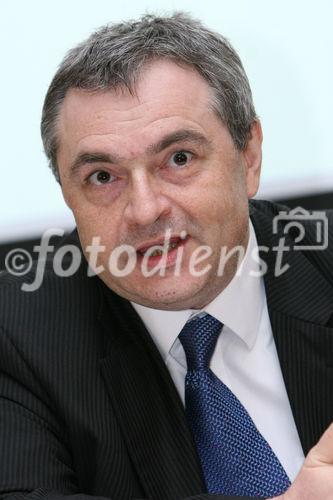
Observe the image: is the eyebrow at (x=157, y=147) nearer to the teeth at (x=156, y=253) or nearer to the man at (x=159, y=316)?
the man at (x=159, y=316)

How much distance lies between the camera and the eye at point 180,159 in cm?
186

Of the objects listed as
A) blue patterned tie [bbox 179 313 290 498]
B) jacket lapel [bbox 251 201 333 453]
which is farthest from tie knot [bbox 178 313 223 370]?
jacket lapel [bbox 251 201 333 453]

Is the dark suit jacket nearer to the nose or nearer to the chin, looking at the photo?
the chin

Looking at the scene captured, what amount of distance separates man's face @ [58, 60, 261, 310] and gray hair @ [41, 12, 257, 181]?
0.02 m

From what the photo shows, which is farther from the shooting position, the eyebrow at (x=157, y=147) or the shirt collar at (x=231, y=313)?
the shirt collar at (x=231, y=313)

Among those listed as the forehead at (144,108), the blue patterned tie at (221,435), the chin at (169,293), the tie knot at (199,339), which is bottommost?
the blue patterned tie at (221,435)

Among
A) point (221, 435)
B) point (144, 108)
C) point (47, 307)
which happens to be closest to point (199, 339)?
point (221, 435)

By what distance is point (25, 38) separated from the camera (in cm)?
266

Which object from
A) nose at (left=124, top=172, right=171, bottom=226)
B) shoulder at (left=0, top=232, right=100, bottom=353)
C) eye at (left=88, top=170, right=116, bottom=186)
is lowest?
shoulder at (left=0, top=232, right=100, bottom=353)

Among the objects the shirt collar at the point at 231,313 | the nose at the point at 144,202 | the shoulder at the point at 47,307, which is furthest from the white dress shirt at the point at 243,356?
the nose at the point at 144,202

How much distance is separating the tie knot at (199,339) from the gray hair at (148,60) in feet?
1.21

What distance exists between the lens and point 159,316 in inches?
78.9

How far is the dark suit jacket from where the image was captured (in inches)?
74.4

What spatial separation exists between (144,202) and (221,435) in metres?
0.50
